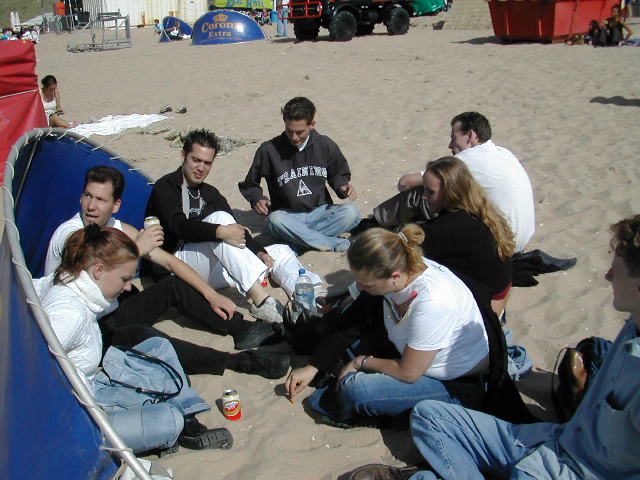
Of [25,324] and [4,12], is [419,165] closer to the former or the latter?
[25,324]

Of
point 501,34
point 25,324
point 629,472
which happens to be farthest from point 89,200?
point 501,34

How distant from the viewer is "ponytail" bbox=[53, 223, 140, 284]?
277cm

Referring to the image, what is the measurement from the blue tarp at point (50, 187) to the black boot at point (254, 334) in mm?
1493

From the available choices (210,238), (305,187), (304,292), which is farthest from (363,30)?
(304,292)

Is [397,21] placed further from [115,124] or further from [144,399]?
[144,399]

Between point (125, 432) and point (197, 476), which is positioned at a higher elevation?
point (125, 432)

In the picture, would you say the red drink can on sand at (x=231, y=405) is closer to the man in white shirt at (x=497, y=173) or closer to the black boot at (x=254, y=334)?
the black boot at (x=254, y=334)

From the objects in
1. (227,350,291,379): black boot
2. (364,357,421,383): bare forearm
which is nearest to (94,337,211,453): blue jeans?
(227,350,291,379): black boot

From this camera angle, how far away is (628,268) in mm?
2061

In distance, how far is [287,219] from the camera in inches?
196

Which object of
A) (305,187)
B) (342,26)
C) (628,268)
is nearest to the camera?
(628,268)

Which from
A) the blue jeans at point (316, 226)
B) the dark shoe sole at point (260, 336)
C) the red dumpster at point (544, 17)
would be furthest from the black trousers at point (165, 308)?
the red dumpster at point (544, 17)

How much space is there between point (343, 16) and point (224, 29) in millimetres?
4556

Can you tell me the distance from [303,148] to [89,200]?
1.94 meters
